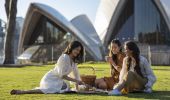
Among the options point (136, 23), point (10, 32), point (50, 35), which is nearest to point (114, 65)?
point (10, 32)

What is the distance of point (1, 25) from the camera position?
242 ft

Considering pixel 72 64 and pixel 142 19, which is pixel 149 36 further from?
pixel 72 64

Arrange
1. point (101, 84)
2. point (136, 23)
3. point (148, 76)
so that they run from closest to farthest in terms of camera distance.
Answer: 1. point (148, 76)
2. point (101, 84)
3. point (136, 23)

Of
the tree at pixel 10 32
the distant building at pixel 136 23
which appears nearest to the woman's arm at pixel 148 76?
the tree at pixel 10 32

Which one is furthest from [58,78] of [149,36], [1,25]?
[1,25]

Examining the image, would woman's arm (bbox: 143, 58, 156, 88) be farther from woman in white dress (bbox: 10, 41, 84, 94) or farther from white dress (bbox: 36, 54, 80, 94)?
white dress (bbox: 36, 54, 80, 94)

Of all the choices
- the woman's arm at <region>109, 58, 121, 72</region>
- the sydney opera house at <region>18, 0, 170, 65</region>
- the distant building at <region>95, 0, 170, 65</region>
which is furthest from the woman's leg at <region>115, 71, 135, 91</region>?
the distant building at <region>95, 0, 170, 65</region>

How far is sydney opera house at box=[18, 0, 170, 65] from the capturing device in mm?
37031

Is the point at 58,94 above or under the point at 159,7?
under

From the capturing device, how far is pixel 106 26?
3966cm

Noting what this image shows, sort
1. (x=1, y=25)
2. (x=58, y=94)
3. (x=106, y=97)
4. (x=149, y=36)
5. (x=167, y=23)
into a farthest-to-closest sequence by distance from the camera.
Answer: (x=1, y=25), (x=149, y=36), (x=167, y=23), (x=58, y=94), (x=106, y=97)

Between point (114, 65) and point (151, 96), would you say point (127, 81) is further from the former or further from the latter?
point (114, 65)

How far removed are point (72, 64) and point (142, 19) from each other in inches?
1239

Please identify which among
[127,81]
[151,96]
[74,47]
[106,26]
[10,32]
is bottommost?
[151,96]
